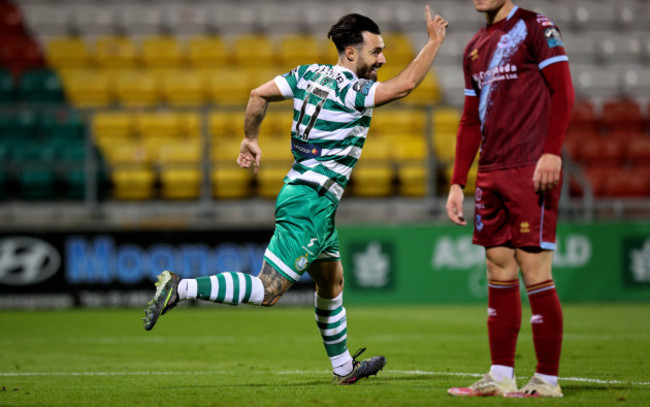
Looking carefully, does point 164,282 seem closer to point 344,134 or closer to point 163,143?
point 344,134

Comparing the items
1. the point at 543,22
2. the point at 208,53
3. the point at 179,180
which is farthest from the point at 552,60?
the point at 208,53

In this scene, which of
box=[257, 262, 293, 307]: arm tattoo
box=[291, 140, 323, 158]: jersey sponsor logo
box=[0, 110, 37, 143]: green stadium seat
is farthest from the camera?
box=[0, 110, 37, 143]: green stadium seat

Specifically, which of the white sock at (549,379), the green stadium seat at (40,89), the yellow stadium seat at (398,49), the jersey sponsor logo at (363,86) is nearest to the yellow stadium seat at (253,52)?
the yellow stadium seat at (398,49)

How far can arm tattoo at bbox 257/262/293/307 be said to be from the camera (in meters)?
5.04

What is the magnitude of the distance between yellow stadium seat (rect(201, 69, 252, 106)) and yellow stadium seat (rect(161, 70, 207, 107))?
0.17m

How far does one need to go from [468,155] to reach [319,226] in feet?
2.99

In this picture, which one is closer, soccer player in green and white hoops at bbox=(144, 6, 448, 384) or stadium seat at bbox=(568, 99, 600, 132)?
soccer player in green and white hoops at bbox=(144, 6, 448, 384)

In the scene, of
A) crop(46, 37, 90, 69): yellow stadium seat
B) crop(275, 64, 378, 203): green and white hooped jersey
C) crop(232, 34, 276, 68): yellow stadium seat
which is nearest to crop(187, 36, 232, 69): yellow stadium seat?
crop(232, 34, 276, 68): yellow stadium seat

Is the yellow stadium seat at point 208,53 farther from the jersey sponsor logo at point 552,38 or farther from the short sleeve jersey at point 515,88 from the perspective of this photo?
the jersey sponsor logo at point 552,38

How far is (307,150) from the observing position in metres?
5.32

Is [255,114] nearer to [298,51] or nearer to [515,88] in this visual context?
[515,88]

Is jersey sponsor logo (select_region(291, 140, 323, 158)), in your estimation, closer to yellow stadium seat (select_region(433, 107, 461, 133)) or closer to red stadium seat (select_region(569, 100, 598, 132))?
yellow stadium seat (select_region(433, 107, 461, 133))

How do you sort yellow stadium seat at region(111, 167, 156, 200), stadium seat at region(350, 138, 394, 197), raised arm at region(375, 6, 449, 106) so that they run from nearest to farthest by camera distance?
raised arm at region(375, 6, 449, 106)
yellow stadium seat at region(111, 167, 156, 200)
stadium seat at region(350, 138, 394, 197)

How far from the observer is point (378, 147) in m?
14.9
